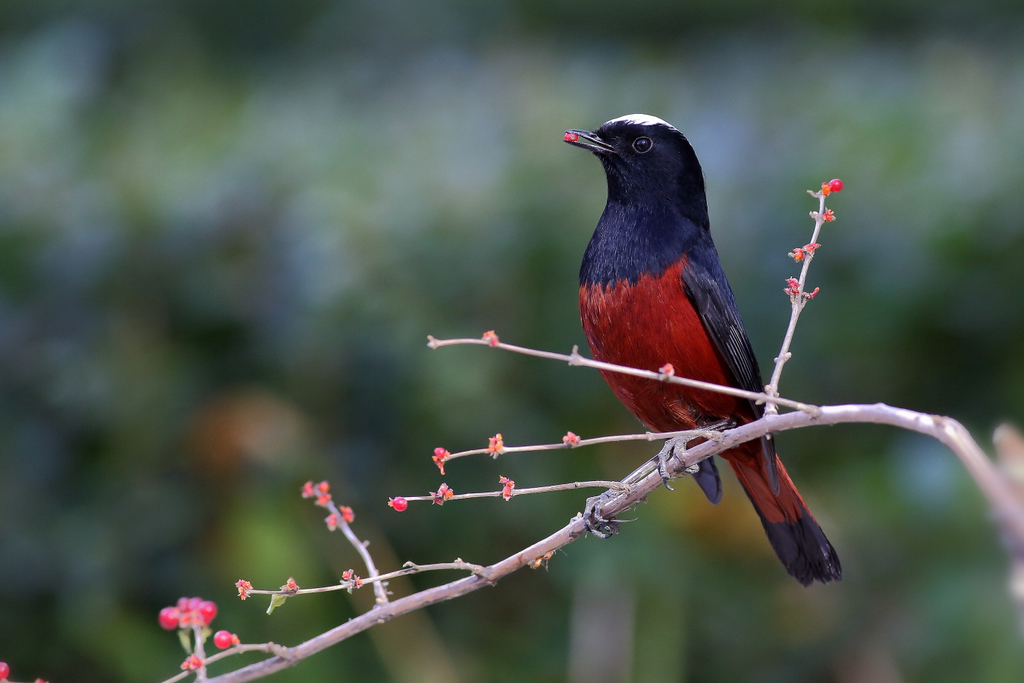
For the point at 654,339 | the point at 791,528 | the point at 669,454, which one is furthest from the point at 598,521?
the point at 791,528

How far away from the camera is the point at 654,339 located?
191 centimetres

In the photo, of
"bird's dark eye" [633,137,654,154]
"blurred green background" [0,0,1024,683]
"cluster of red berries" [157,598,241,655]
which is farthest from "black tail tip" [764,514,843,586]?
"blurred green background" [0,0,1024,683]

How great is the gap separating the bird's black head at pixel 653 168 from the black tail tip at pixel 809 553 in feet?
2.31

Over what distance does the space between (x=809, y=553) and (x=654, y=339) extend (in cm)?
64

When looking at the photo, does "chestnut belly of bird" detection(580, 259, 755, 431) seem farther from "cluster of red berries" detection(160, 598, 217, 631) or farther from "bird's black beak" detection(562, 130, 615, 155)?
"cluster of red berries" detection(160, 598, 217, 631)

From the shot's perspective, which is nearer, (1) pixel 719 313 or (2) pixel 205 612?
(2) pixel 205 612

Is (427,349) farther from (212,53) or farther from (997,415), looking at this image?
(212,53)

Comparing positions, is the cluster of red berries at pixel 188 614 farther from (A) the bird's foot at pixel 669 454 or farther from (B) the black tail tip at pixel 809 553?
(B) the black tail tip at pixel 809 553

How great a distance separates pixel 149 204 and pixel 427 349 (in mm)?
1400

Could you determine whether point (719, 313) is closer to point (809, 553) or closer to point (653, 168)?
point (653, 168)

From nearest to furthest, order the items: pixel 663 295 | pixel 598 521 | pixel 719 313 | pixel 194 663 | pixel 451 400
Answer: pixel 194 663
pixel 598 521
pixel 663 295
pixel 719 313
pixel 451 400

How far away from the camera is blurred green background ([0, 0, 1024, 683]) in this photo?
372cm

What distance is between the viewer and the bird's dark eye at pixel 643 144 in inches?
79.4

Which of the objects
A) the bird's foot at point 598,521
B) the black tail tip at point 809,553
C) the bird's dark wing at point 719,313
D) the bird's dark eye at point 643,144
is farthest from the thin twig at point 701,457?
the bird's dark eye at point 643,144
